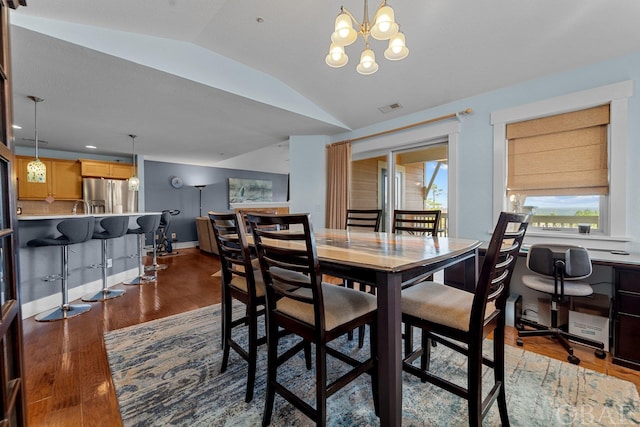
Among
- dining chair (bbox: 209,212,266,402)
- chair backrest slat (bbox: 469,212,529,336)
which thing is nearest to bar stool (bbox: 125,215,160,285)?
dining chair (bbox: 209,212,266,402)

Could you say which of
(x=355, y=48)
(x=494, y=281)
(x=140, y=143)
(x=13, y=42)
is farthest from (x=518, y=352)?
(x=140, y=143)

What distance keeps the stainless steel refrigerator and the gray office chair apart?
719 cm

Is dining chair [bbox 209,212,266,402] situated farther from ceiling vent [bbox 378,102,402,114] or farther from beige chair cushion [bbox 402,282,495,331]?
ceiling vent [bbox 378,102,402,114]

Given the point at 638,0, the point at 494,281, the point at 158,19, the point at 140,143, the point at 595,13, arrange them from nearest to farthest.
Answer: the point at 494,281 → the point at 638,0 → the point at 595,13 → the point at 158,19 → the point at 140,143

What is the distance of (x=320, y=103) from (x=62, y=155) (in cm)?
583

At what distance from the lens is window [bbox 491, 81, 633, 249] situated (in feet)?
7.23

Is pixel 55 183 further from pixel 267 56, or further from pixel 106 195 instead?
pixel 267 56

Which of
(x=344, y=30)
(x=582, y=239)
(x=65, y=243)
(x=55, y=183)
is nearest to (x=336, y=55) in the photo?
(x=344, y=30)

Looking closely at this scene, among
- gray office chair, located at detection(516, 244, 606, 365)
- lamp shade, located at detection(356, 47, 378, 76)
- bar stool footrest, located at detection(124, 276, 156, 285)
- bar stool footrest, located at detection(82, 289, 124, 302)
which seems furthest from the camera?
bar stool footrest, located at detection(124, 276, 156, 285)

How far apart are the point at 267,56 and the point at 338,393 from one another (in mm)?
3135

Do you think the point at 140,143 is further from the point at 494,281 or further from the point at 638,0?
the point at 638,0

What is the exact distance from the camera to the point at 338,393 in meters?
1.57

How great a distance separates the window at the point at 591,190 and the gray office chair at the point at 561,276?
548mm

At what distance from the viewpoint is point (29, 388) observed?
161 centimetres
